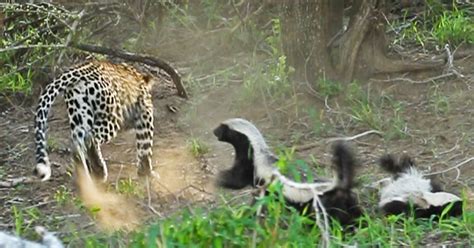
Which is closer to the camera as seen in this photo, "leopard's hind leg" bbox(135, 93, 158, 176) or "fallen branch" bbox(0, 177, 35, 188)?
"fallen branch" bbox(0, 177, 35, 188)

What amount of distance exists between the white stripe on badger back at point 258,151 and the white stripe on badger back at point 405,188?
683 mm

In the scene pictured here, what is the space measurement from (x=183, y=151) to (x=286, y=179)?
2739mm

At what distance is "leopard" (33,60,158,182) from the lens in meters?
7.88

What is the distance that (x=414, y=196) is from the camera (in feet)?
20.6

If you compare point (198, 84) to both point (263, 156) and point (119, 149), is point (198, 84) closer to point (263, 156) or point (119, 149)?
point (119, 149)

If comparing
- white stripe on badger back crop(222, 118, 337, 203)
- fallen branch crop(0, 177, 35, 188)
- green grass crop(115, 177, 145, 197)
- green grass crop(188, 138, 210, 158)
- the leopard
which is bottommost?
fallen branch crop(0, 177, 35, 188)

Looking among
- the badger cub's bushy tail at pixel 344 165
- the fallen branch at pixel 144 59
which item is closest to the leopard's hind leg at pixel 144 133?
the fallen branch at pixel 144 59

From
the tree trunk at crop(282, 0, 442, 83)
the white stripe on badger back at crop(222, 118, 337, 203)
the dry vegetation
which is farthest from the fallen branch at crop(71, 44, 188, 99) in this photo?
the white stripe on badger back at crop(222, 118, 337, 203)

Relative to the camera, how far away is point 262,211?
17.5ft

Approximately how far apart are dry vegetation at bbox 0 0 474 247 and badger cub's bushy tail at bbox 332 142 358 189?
0.24 meters

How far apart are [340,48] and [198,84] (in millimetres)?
1383

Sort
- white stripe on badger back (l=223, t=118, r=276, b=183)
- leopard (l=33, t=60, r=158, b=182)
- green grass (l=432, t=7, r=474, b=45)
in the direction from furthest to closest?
green grass (l=432, t=7, r=474, b=45) → leopard (l=33, t=60, r=158, b=182) → white stripe on badger back (l=223, t=118, r=276, b=183)

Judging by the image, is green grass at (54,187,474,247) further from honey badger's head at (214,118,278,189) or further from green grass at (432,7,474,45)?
green grass at (432,7,474,45)

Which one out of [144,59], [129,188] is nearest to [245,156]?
[129,188]
